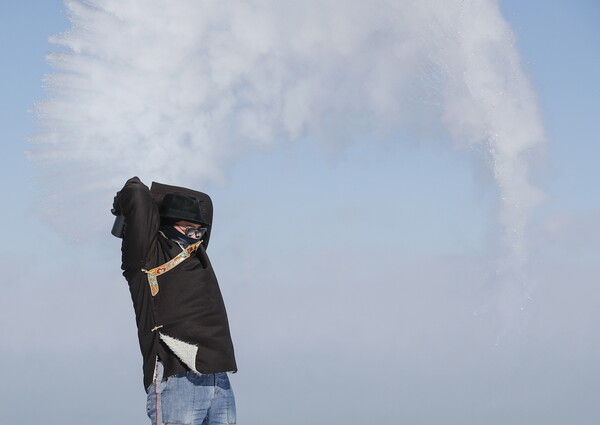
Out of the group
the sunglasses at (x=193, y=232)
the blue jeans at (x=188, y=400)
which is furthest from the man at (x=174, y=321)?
the sunglasses at (x=193, y=232)

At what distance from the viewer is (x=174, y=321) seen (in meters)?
6.45

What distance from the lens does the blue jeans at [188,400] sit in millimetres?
6285

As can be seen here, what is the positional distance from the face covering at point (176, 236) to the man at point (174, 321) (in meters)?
0.04

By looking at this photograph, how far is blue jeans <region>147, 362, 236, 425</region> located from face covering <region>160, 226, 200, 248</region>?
984 millimetres

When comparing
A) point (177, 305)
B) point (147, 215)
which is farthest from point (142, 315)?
point (147, 215)

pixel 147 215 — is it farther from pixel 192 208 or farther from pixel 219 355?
pixel 219 355

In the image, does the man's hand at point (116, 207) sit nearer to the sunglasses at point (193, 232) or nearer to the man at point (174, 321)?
the man at point (174, 321)

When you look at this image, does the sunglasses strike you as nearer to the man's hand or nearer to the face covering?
the face covering

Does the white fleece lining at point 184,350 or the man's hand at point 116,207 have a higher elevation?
the man's hand at point 116,207

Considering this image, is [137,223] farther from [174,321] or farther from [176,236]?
[174,321]

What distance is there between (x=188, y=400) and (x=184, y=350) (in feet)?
1.20

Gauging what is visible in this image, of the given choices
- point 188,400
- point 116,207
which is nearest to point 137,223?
point 116,207

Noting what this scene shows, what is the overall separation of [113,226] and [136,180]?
17.1 inches

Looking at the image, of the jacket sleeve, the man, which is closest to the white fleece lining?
the man
